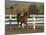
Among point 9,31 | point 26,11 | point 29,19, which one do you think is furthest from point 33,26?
point 9,31

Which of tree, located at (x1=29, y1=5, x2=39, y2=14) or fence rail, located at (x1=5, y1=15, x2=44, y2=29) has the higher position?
tree, located at (x1=29, y1=5, x2=39, y2=14)

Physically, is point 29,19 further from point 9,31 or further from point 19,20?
point 9,31

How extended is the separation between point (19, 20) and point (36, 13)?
0.81ft

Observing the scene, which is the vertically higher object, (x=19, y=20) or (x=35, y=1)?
(x=35, y=1)

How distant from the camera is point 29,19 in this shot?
1224mm

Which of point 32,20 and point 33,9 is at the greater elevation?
point 33,9

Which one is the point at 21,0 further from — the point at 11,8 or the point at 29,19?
the point at 29,19

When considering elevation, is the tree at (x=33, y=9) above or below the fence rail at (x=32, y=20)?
above

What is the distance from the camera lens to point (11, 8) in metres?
1.21

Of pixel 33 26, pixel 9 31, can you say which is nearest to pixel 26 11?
pixel 33 26

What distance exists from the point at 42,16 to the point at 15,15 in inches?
14.3
